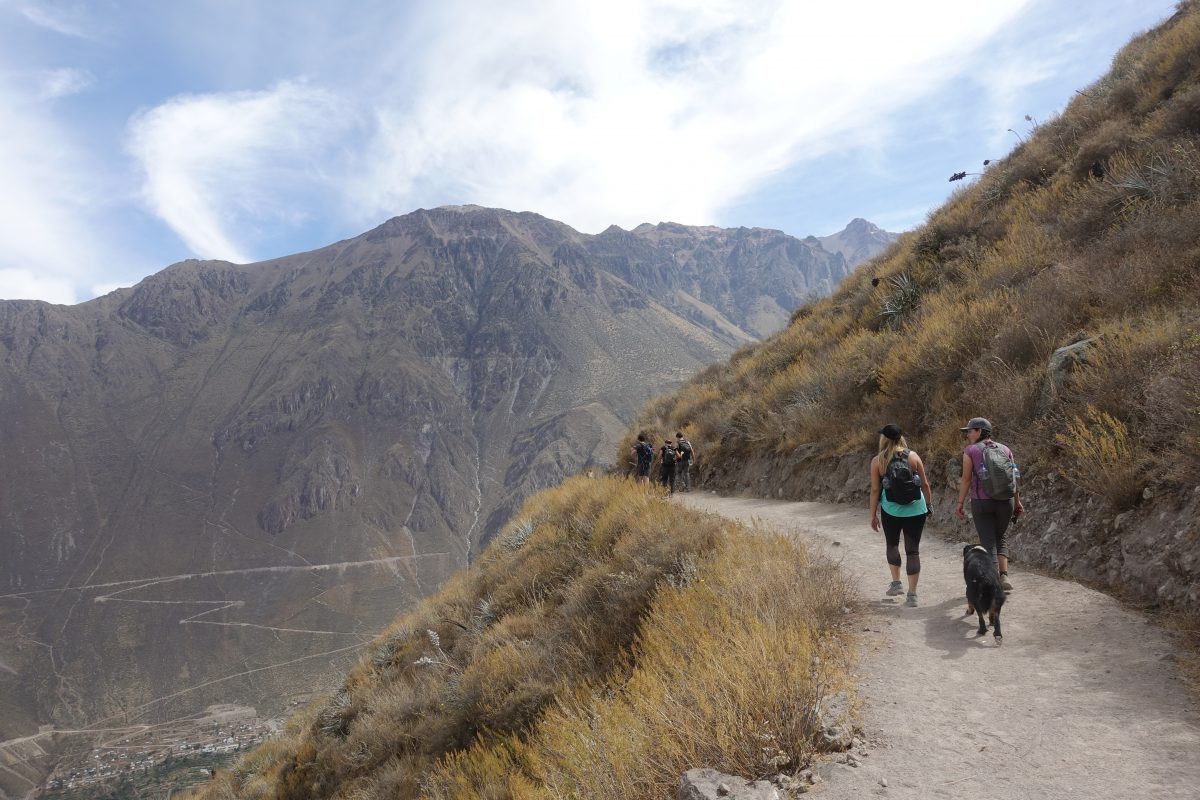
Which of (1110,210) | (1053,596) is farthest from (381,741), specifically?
(1110,210)

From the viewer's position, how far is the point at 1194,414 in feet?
16.5

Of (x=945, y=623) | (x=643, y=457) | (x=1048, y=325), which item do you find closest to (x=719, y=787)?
(x=945, y=623)

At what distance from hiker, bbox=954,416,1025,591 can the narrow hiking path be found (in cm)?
49

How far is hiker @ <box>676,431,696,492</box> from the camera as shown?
609 inches

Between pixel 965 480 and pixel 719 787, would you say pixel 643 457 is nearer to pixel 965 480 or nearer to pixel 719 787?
pixel 965 480

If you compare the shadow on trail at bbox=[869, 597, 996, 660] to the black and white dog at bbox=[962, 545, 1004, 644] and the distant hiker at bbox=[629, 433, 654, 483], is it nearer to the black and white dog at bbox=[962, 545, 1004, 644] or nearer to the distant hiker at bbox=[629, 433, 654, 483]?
the black and white dog at bbox=[962, 545, 1004, 644]

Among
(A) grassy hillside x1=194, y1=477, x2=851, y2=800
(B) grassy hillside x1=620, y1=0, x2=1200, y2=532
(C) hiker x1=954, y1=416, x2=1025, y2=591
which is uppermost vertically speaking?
(B) grassy hillside x1=620, y1=0, x2=1200, y2=532

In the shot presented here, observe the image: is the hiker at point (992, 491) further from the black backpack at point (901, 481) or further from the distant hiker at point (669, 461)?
the distant hiker at point (669, 461)

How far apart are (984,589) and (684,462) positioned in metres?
11.0

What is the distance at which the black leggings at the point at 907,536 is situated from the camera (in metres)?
5.95

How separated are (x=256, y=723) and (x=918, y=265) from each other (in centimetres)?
11805

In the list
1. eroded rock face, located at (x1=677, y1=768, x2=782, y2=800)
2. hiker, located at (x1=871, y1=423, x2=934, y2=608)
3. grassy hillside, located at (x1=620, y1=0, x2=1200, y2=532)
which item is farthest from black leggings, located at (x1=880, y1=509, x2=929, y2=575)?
eroded rock face, located at (x1=677, y1=768, x2=782, y2=800)

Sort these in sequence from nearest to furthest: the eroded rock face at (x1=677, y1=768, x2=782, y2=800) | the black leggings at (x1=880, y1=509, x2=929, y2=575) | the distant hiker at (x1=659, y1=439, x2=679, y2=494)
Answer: the eroded rock face at (x1=677, y1=768, x2=782, y2=800), the black leggings at (x1=880, y1=509, x2=929, y2=575), the distant hiker at (x1=659, y1=439, x2=679, y2=494)

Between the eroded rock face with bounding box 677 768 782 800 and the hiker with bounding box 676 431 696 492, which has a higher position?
the hiker with bounding box 676 431 696 492
